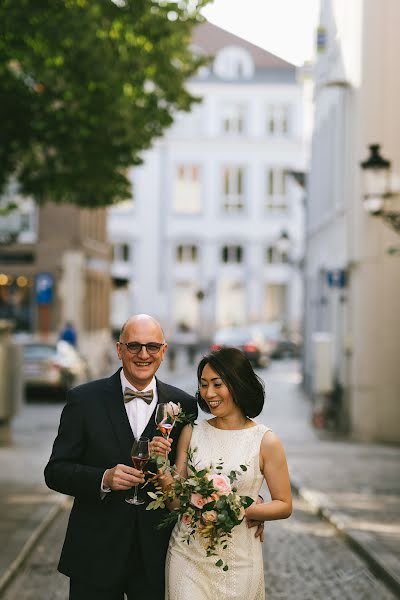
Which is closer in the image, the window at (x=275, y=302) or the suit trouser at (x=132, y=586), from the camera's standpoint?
the suit trouser at (x=132, y=586)

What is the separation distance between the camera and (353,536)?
379 inches

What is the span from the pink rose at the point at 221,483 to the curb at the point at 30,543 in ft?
13.1

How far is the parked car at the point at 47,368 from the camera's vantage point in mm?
26109

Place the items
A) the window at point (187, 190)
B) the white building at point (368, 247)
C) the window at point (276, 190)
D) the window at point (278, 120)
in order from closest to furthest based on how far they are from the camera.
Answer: the white building at point (368, 247), the window at point (187, 190), the window at point (276, 190), the window at point (278, 120)

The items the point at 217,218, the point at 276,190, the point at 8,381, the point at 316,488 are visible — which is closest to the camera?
the point at 316,488

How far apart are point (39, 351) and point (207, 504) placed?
75.5 feet

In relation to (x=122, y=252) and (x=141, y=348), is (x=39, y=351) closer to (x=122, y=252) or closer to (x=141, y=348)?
(x=141, y=348)

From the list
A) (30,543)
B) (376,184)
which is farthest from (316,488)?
(30,543)

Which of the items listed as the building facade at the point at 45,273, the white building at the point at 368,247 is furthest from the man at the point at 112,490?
the building facade at the point at 45,273

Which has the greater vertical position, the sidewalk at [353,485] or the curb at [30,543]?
the sidewalk at [353,485]

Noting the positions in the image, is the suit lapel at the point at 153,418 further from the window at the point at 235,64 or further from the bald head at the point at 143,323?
the window at the point at 235,64

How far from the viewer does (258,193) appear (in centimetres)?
Result: 7200

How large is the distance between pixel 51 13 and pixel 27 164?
508 cm

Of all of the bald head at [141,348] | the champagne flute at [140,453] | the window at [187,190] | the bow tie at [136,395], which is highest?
the window at [187,190]
